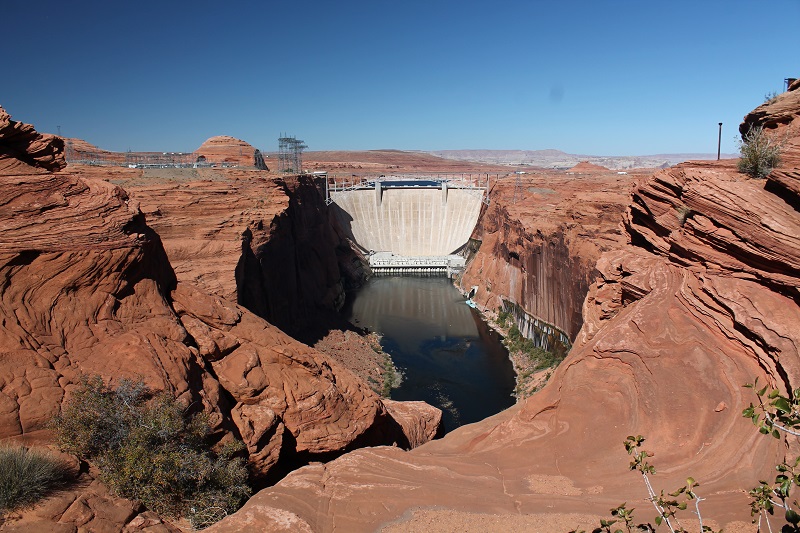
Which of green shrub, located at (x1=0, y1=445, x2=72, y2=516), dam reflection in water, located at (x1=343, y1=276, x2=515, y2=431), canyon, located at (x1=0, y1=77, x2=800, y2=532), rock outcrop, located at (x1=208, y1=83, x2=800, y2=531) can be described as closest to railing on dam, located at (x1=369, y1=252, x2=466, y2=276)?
dam reflection in water, located at (x1=343, y1=276, x2=515, y2=431)

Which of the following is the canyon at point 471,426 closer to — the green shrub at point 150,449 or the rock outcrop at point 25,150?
the rock outcrop at point 25,150

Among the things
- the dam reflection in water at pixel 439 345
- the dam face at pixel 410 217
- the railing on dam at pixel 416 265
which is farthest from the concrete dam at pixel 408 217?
the dam reflection in water at pixel 439 345

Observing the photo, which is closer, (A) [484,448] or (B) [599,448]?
(B) [599,448]

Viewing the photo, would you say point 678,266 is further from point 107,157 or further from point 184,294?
point 107,157

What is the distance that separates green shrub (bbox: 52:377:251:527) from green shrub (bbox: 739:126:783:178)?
43.7ft

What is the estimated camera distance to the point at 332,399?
14375mm

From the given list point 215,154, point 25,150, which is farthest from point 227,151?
point 25,150

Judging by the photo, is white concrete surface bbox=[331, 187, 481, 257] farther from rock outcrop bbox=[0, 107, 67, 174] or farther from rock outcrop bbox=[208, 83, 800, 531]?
rock outcrop bbox=[208, 83, 800, 531]

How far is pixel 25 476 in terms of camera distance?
294 inches

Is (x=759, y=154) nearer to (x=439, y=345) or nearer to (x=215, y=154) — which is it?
(x=439, y=345)

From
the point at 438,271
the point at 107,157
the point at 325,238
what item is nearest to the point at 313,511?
the point at 325,238

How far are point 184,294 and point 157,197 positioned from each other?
21635 mm

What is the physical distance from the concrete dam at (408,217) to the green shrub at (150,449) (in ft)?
197

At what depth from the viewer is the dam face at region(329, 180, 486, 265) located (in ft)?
239
